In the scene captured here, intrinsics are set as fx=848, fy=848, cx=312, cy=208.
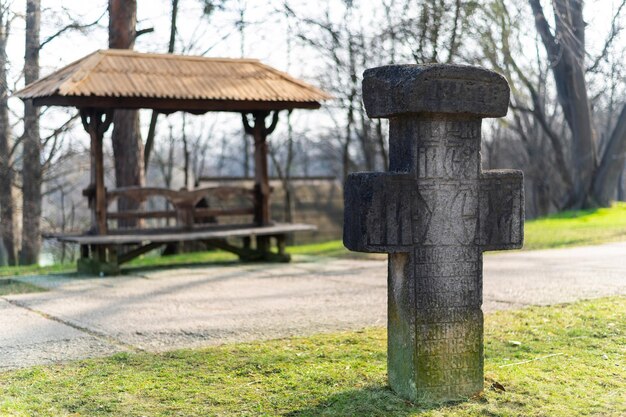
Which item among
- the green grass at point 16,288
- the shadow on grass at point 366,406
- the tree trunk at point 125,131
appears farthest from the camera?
the tree trunk at point 125,131

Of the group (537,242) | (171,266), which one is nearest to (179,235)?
(171,266)

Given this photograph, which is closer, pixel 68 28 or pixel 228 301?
pixel 228 301

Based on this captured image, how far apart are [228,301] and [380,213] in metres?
4.73

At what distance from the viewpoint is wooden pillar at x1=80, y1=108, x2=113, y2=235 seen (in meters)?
12.5

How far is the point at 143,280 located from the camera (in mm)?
11648

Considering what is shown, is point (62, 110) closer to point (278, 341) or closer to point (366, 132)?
point (366, 132)

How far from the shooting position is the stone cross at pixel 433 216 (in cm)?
489

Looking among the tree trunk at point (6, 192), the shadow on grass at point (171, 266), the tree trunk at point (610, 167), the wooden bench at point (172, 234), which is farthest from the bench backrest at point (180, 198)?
the tree trunk at point (610, 167)

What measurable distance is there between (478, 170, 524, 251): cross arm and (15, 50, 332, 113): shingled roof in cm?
770

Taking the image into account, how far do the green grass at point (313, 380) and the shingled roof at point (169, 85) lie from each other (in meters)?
6.41

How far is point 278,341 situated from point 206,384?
56.0 inches

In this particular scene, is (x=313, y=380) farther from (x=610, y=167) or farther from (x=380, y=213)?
(x=610, y=167)

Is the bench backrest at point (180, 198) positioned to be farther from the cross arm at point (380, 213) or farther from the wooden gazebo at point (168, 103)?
the cross arm at point (380, 213)

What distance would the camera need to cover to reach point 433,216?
16.4 ft
